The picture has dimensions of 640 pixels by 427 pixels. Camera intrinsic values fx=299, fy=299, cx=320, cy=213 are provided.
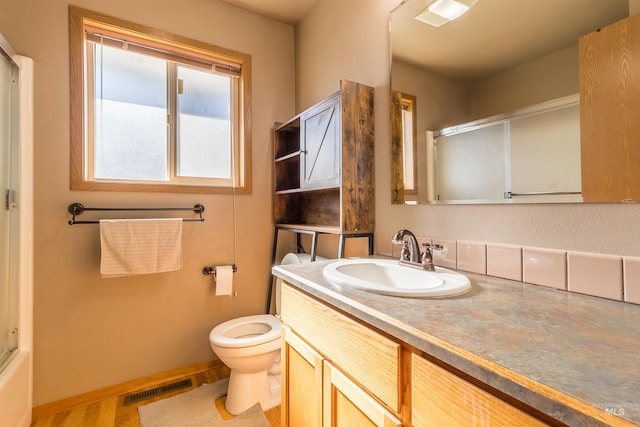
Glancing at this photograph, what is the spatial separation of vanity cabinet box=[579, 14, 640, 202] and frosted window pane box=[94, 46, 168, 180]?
2039 millimetres

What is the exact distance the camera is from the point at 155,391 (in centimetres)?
174

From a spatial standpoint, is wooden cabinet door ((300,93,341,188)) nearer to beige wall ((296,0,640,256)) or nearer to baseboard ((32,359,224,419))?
beige wall ((296,0,640,256))

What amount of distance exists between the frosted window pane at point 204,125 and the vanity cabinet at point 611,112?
6.18ft

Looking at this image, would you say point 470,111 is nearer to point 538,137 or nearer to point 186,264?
point 538,137

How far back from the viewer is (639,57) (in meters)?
0.74

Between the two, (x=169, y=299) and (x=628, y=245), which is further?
(x=169, y=299)

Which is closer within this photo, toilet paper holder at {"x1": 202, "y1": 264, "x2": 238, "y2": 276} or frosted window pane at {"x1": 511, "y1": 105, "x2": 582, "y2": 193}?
frosted window pane at {"x1": 511, "y1": 105, "x2": 582, "y2": 193}

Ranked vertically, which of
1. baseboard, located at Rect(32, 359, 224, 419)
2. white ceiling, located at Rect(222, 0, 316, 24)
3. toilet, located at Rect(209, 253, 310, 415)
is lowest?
baseboard, located at Rect(32, 359, 224, 419)

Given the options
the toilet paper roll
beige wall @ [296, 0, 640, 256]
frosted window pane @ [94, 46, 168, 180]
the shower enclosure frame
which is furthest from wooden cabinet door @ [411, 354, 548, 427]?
frosted window pane @ [94, 46, 168, 180]

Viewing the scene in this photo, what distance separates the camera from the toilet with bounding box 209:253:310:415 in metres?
1.50

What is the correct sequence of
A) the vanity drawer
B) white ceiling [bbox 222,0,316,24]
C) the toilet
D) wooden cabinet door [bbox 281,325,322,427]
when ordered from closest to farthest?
1. the vanity drawer
2. wooden cabinet door [bbox 281,325,322,427]
3. the toilet
4. white ceiling [bbox 222,0,316,24]

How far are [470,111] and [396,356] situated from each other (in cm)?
92

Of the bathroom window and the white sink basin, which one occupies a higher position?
the bathroom window

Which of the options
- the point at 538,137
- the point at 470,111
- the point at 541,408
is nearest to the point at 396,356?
the point at 541,408
